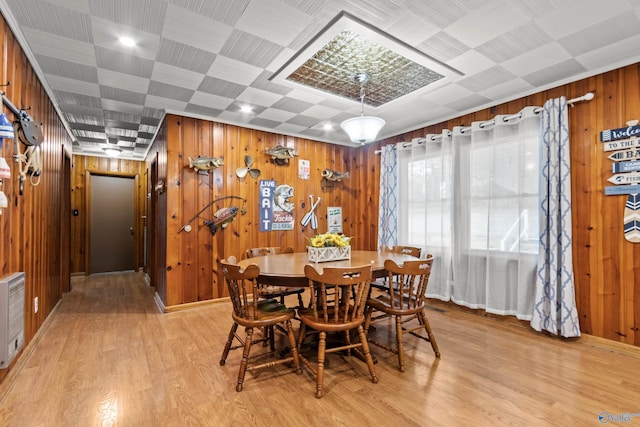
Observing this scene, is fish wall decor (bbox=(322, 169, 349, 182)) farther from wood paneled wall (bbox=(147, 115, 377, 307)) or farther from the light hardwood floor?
the light hardwood floor

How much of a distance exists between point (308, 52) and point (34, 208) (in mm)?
2754

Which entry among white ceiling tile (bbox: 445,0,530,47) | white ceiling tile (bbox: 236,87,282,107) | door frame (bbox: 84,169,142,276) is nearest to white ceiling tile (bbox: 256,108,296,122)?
white ceiling tile (bbox: 236,87,282,107)

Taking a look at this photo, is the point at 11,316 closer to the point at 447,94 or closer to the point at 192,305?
the point at 192,305

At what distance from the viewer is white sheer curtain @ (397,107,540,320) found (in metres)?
3.10

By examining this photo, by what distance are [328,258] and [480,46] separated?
202 centimetres

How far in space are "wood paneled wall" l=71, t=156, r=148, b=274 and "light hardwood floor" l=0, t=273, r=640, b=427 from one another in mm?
3289

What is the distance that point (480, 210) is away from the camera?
3514mm

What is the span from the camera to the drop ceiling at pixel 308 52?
1946 millimetres

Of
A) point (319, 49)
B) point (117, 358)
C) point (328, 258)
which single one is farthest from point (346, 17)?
point (117, 358)

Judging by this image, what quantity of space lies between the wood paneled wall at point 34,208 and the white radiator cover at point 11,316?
4.4 inches

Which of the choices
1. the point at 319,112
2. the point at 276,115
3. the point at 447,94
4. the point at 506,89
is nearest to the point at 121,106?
the point at 276,115

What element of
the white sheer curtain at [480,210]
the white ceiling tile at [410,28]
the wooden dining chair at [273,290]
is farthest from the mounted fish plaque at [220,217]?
the white ceiling tile at [410,28]

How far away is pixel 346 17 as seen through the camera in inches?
78.1

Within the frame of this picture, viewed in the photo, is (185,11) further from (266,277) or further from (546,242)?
(546,242)
